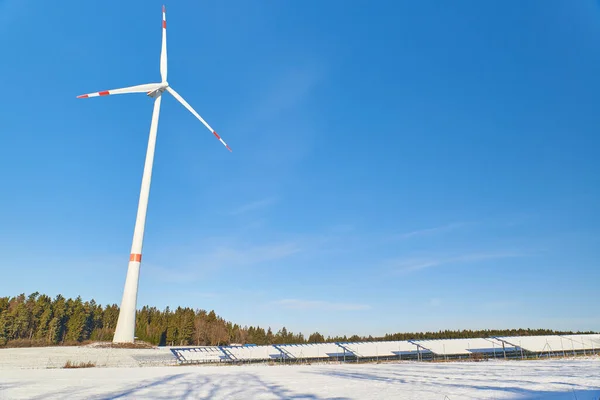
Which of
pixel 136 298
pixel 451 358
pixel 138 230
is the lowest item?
pixel 451 358

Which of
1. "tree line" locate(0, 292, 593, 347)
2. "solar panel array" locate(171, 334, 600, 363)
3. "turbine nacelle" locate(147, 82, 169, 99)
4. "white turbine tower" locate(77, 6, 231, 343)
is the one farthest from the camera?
"tree line" locate(0, 292, 593, 347)

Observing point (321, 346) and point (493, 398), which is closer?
point (493, 398)

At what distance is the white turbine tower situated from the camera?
49.4 meters

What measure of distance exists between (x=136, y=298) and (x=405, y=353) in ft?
127

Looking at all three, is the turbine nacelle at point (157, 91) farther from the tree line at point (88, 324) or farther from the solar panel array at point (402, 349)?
the tree line at point (88, 324)

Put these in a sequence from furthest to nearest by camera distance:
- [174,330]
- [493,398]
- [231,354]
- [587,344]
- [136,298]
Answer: [174,330] → [587,344] → [136,298] → [231,354] → [493,398]

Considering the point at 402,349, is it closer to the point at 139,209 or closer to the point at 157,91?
the point at 139,209

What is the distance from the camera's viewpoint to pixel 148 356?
42719 millimetres

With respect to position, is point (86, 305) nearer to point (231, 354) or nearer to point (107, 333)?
point (107, 333)

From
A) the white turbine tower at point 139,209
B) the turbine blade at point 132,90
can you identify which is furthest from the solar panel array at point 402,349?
the turbine blade at point 132,90

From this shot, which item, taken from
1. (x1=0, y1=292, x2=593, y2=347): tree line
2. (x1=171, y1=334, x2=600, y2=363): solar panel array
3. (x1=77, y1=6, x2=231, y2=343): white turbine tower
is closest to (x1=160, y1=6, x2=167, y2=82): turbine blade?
(x1=77, y1=6, x2=231, y2=343): white turbine tower

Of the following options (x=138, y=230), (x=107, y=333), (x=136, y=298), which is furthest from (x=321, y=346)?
(x=107, y=333)

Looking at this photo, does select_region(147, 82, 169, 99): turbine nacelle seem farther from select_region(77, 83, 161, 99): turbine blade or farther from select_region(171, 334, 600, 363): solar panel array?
select_region(171, 334, 600, 363): solar panel array

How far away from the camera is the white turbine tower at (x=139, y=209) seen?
162 ft
